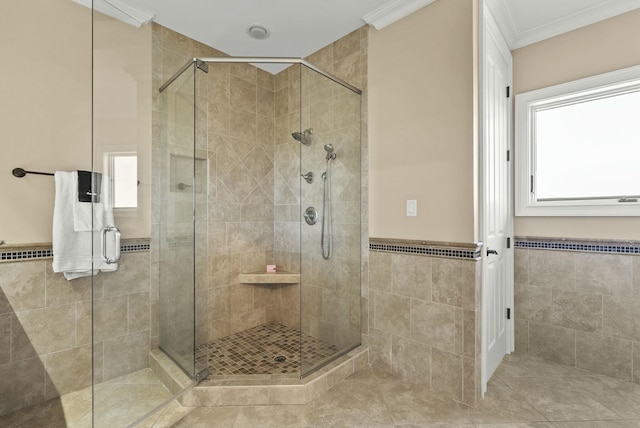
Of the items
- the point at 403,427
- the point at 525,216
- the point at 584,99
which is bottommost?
the point at 403,427

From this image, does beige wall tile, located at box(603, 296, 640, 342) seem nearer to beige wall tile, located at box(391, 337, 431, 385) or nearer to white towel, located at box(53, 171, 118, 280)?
beige wall tile, located at box(391, 337, 431, 385)

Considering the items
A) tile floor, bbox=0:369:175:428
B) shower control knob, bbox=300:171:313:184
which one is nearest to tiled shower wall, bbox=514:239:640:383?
shower control knob, bbox=300:171:313:184

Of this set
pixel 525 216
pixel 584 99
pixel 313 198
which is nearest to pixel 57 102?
pixel 313 198

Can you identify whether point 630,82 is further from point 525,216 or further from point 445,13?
point 445,13

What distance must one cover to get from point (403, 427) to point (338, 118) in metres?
2.02

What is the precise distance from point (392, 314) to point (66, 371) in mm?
2102

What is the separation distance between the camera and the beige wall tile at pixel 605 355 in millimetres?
2066

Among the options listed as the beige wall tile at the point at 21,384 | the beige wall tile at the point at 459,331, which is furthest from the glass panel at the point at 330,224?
the beige wall tile at the point at 21,384

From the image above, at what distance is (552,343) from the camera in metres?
2.34

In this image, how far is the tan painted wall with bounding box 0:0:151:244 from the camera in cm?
172

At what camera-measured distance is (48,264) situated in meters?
1.86

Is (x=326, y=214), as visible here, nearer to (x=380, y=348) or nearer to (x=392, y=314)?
(x=392, y=314)

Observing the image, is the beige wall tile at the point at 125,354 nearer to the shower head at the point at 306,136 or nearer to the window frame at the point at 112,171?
the window frame at the point at 112,171

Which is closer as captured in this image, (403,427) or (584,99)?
(403,427)
